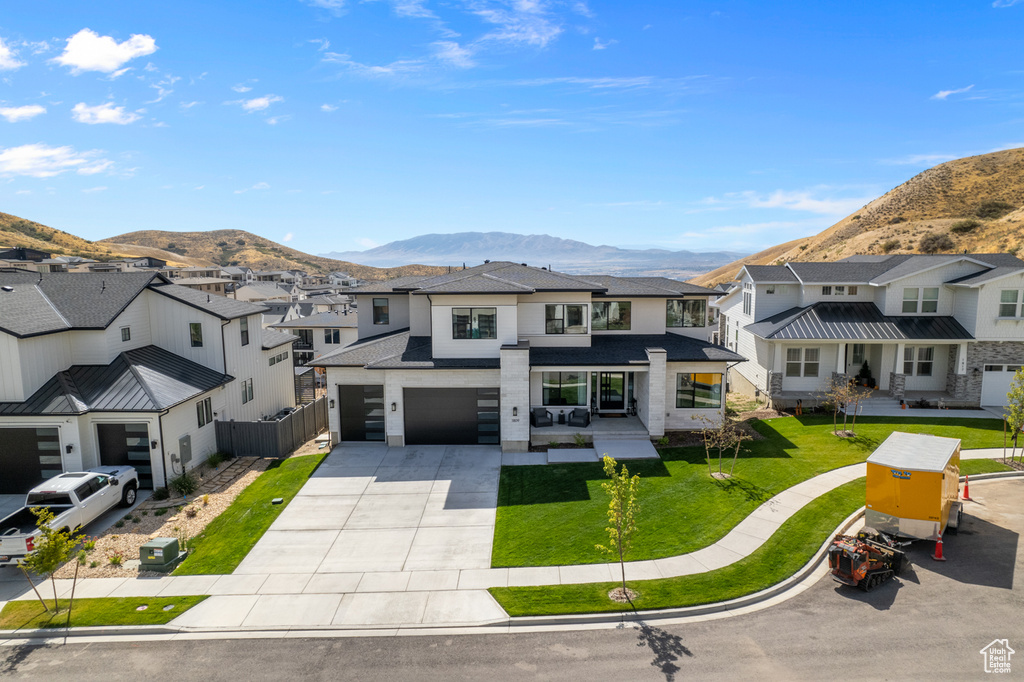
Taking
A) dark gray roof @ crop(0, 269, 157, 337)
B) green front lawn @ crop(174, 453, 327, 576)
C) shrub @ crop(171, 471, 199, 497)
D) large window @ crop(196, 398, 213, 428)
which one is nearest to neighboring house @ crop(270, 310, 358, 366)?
dark gray roof @ crop(0, 269, 157, 337)

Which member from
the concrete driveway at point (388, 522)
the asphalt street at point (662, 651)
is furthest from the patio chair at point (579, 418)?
the asphalt street at point (662, 651)

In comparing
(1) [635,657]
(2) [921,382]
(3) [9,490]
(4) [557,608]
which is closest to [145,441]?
(3) [9,490]

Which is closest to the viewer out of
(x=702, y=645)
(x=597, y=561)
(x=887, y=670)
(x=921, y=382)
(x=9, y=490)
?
(x=887, y=670)

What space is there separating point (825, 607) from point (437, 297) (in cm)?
1734

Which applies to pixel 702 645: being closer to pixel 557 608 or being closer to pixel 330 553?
pixel 557 608

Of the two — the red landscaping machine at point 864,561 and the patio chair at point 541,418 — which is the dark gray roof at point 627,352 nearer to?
the patio chair at point 541,418

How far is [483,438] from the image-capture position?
79.7 feet

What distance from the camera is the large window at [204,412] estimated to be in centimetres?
2259

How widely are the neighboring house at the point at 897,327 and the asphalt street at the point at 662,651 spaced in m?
17.7

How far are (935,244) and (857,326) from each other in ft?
162

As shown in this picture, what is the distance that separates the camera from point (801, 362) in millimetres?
30234

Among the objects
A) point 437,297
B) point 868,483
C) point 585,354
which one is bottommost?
point 868,483

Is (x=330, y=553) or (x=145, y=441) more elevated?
(x=145, y=441)

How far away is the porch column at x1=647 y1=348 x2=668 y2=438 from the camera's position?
23625 mm
